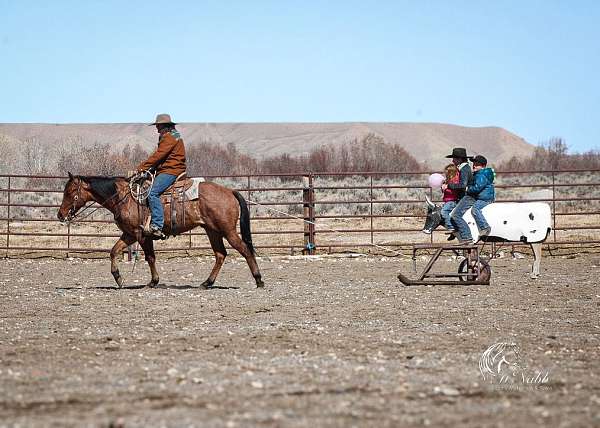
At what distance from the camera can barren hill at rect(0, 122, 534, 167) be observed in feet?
381

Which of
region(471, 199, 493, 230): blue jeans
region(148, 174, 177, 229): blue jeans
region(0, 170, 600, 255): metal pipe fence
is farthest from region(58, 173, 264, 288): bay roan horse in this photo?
region(471, 199, 493, 230): blue jeans

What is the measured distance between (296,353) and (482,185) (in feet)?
20.7

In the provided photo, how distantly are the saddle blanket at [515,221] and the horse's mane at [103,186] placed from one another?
4826mm

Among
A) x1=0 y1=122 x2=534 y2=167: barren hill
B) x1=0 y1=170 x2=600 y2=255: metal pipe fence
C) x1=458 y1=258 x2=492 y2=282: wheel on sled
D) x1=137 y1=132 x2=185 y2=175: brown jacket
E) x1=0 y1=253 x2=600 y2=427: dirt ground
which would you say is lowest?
x1=0 y1=253 x2=600 y2=427: dirt ground

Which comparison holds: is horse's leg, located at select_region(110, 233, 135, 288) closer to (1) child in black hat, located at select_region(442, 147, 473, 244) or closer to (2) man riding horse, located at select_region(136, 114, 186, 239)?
(2) man riding horse, located at select_region(136, 114, 186, 239)

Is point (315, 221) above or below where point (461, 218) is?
below

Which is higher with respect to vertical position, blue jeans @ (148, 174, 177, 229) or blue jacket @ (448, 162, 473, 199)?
blue jacket @ (448, 162, 473, 199)

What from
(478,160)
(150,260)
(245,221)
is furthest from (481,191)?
(150,260)

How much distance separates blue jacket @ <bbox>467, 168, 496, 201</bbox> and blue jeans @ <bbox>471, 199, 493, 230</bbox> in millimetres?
69

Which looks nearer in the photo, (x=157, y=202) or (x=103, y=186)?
(x=157, y=202)

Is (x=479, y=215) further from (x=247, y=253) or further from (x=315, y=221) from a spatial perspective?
(x=315, y=221)

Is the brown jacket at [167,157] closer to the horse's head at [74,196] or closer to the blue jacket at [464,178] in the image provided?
the horse's head at [74,196]

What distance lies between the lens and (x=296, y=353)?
290 inches

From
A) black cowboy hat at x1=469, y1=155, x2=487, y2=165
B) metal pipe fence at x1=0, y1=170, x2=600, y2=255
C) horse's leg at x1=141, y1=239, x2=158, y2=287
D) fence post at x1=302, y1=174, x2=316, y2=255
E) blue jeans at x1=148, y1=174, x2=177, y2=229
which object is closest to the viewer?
black cowboy hat at x1=469, y1=155, x2=487, y2=165
